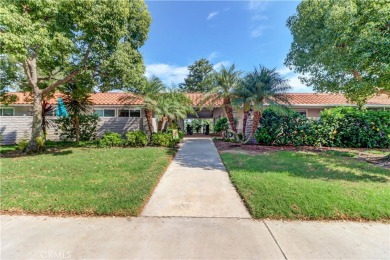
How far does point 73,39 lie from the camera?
9797mm

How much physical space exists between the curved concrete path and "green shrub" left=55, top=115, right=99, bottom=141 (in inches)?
396

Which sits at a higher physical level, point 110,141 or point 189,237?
point 110,141

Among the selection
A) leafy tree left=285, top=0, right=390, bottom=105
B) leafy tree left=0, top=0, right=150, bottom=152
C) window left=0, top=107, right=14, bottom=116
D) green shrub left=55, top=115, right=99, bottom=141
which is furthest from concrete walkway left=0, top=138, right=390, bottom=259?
window left=0, top=107, right=14, bottom=116

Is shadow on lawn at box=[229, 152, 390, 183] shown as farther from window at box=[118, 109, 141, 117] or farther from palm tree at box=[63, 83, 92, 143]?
window at box=[118, 109, 141, 117]

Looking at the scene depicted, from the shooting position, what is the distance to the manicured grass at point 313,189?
3.87 metres

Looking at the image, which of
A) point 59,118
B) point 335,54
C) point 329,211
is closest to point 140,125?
point 59,118

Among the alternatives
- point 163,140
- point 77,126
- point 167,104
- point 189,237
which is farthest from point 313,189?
point 77,126

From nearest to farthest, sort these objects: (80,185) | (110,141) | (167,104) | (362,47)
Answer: (80,185)
(362,47)
(110,141)
(167,104)

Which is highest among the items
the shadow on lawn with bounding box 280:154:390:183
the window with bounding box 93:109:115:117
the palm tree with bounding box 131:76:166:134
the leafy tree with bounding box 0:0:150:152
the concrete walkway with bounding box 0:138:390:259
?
the leafy tree with bounding box 0:0:150:152

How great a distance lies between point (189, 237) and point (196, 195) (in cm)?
173

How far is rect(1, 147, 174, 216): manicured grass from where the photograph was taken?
4.03m

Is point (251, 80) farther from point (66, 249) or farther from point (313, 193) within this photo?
point (66, 249)

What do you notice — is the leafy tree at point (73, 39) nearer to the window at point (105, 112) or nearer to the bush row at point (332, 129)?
the window at point (105, 112)

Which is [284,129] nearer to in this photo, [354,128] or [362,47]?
[354,128]
